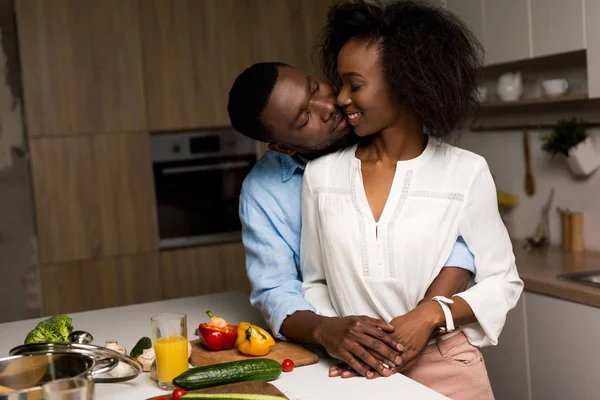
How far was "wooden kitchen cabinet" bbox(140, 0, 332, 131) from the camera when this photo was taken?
4098mm

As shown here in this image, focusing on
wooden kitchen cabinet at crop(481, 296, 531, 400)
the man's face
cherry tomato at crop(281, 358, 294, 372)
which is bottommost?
wooden kitchen cabinet at crop(481, 296, 531, 400)

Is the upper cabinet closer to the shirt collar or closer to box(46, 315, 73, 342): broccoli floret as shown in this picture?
the shirt collar

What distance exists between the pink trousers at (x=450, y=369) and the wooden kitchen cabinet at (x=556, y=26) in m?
1.59

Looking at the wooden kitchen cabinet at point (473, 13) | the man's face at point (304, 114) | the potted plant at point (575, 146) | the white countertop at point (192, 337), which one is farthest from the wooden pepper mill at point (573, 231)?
the man's face at point (304, 114)

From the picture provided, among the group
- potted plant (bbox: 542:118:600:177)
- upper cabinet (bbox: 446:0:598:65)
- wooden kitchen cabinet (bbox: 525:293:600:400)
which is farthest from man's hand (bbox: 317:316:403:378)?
potted plant (bbox: 542:118:600:177)

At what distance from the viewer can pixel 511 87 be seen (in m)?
3.44

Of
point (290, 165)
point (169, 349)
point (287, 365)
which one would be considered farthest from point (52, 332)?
point (290, 165)

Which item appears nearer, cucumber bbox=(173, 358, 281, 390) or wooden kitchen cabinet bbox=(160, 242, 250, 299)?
cucumber bbox=(173, 358, 281, 390)

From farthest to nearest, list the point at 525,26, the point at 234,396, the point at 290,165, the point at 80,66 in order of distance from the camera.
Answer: the point at 80,66 → the point at 525,26 → the point at 290,165 → the point at 234,396

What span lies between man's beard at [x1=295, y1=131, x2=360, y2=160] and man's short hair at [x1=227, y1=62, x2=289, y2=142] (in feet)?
0.31

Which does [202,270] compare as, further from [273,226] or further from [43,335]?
[43,335]

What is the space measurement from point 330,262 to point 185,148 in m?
2.64

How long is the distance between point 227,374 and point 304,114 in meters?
0.61

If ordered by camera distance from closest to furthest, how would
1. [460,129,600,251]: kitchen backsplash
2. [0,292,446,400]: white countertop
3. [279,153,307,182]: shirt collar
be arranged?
[0,292,446,400]: white countertop, [279,153,307,182]: shirt collar, [460,129,600,251]: kitchen backsplash
